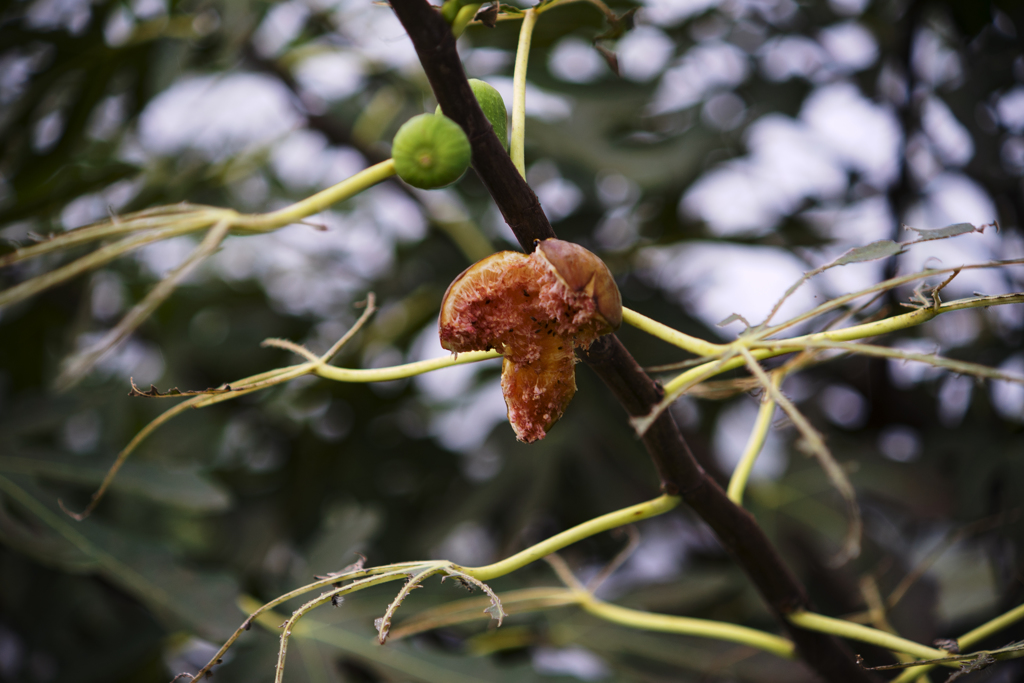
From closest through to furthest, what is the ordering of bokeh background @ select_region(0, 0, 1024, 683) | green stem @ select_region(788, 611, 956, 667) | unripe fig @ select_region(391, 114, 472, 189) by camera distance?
unripe fig @ select_region(391, 114, 472, 189)
green stem @ select_region(788, 611, 956, 667)
bokeh background @ select_region(0, 0, 1024, 683)

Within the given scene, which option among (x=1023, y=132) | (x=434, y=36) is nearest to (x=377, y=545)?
(x=434, y=36)

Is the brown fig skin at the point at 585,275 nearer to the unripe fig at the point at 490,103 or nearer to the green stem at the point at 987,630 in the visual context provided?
the unripe fig at the point at 490,103

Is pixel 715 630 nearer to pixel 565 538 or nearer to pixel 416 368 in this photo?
pixel 565 538

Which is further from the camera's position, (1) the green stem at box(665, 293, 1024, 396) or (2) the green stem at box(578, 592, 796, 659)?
(2) the green stem at box(578, 592, 796, 659)

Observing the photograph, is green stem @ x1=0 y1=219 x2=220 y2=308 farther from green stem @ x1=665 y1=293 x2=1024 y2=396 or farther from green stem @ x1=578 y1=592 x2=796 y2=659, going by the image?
green stem @ x1=578 y1=592 x2=796 y2=659

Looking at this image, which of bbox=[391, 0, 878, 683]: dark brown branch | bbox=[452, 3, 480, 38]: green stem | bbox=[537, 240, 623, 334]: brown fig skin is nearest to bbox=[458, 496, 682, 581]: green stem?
bbox=[391, 0, 878, 683]: dark brown branch

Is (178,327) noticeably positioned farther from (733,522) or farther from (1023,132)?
(1023,132)

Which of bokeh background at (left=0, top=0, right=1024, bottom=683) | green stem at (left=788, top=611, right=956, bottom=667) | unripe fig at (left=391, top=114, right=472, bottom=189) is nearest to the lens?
unripe fig at (left=391, top=114, right=472, bottom=189)
